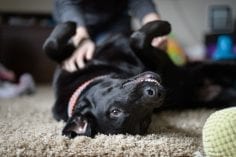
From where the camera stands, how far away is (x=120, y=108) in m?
1.08

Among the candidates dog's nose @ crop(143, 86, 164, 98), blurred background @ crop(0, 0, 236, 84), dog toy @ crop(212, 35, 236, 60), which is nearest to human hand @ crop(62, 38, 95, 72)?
dog's nose @ crop(143, 86, 164, 98)

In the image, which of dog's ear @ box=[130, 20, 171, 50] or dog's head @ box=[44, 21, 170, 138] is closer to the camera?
dog's head @ box=[44, 21, 170, 138]

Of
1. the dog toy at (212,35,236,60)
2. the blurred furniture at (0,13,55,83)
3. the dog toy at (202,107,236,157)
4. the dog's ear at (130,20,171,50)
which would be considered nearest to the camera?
the dog toy at (202,107,236,157)

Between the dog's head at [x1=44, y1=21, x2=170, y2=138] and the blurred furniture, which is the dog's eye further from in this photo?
the blurred furniture

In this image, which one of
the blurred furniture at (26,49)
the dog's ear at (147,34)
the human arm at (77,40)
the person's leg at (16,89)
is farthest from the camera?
the blurred furniture at (26,49)

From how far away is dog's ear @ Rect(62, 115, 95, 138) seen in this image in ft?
3.62

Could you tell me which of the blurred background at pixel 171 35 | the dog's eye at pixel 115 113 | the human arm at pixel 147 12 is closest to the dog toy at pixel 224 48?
the blurred background at pixel 171 35

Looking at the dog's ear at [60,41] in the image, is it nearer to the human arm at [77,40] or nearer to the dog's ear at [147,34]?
the human arm at [77,40]

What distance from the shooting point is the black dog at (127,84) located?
1085mm

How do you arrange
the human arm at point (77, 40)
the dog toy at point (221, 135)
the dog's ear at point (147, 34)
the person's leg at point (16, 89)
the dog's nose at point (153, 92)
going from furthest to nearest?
the person's leg at point (16, 89) → the human arm at point (77, 40) → the dog's ear at point (147, 34) → the dog's nose at point (153, 92) → the dog toy at point (221, 135)

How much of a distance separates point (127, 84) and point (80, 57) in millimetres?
477

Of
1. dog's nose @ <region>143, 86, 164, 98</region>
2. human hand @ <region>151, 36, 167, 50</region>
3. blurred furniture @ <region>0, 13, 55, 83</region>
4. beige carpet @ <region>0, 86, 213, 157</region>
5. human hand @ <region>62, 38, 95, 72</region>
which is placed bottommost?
beige carpet @ <region>0, 86, 213, 157</region>

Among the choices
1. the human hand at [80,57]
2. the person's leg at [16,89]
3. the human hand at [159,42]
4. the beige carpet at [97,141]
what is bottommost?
the beige carpet at [97,141]

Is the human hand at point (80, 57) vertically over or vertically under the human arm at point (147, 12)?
under
